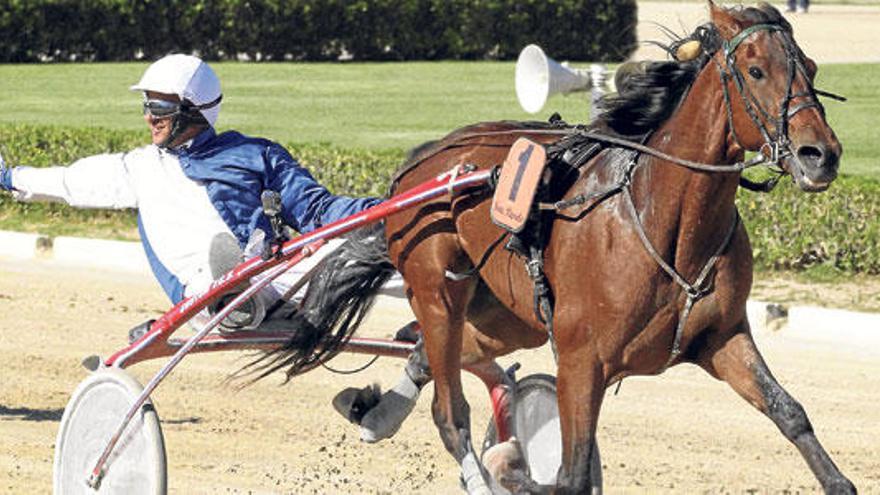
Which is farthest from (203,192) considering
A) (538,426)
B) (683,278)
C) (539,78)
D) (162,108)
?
(539,78)

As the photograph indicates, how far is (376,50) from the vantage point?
22.5 meters

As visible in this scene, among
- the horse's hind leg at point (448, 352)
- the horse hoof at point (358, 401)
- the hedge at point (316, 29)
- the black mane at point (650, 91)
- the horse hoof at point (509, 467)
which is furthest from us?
the hedge at point (316, 29)

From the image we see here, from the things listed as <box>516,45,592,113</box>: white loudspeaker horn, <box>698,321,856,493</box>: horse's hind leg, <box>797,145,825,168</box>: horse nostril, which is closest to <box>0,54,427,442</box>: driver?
<box>698,321,856,493</box>: horse's hind leg

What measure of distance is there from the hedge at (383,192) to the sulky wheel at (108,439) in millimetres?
5047

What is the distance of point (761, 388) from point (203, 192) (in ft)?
6.70

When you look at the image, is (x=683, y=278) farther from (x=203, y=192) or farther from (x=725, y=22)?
(x=203, y=192)

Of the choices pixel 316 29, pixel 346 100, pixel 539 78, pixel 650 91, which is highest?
pixel 650 91

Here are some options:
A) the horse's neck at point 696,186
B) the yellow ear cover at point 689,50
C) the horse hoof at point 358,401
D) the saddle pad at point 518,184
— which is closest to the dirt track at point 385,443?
the horse hoof at point 358,401

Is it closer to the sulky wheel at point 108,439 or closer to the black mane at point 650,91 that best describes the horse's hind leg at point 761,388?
the black mane at point 650,91

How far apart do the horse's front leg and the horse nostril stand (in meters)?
0.82

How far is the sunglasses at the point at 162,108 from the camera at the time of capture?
6.44 meters

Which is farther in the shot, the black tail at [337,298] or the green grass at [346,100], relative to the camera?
the green grass at [346,100]

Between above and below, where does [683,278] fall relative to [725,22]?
below

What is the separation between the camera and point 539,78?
Result: 9586mm
